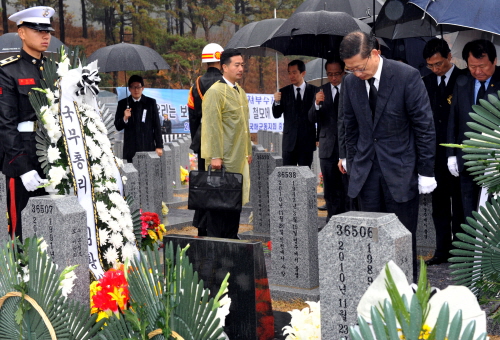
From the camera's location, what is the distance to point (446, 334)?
95cm

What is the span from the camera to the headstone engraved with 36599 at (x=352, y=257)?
286cm

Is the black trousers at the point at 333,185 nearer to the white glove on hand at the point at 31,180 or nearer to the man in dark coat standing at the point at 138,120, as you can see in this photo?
the man in dark coat standing at the point at 138,120

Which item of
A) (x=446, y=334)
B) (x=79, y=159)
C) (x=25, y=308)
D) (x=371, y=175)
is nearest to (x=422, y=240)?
(x=371, y=175)

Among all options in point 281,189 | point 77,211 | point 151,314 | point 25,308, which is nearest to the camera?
point 151,314

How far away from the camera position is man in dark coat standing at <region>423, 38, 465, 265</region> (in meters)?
5.28

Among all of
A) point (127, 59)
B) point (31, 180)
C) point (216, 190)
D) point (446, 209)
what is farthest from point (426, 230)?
point (127, 59)

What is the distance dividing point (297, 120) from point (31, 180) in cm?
367

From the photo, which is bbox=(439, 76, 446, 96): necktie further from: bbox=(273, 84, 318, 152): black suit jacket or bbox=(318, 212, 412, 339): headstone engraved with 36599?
bbox=(318, 212, 412, 339): headstone engraved with 36599

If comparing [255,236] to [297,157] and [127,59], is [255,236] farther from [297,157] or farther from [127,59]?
[127,59]

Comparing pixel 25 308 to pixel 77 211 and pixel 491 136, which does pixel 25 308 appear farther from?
pixel 77 211

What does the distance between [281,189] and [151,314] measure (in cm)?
360

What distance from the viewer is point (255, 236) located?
7668 millimetres

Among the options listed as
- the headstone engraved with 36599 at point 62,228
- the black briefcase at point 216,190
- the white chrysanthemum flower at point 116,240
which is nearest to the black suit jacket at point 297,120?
the black briefcase at point 216,190

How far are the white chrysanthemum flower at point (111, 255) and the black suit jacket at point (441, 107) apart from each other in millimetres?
2917
